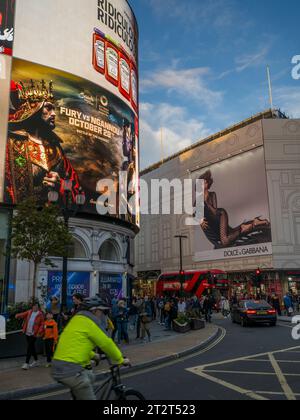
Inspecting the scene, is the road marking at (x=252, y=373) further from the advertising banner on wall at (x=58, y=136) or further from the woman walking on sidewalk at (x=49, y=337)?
the advertising banner on wall at (x=58, y=136)

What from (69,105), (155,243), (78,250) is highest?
(69,105)

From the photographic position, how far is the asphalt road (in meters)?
7.05

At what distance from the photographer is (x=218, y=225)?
52.6m

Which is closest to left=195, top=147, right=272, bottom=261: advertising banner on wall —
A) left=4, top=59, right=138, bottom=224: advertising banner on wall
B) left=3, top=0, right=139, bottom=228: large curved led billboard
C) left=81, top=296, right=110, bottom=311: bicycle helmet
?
left=3, top=0, right=139, bottom=228: large curved led billboard

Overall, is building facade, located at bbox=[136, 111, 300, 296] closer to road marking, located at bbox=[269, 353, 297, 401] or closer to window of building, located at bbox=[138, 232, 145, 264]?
window of building, located at bbox=[138, 232, 145, 264]

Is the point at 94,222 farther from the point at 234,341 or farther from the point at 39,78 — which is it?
the point at 234,341

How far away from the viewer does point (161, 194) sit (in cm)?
6475

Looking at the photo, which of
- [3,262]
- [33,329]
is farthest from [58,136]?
[33,329]

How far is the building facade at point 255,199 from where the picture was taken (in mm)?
46156

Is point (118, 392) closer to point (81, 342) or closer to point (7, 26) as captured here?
point (81, 342)

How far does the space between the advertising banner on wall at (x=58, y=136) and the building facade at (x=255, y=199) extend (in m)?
22.8

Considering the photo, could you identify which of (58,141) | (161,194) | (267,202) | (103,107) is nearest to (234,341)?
(58,141)

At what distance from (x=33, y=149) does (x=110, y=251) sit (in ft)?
36.3
